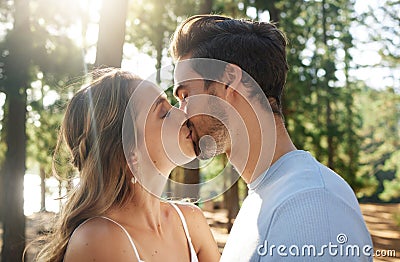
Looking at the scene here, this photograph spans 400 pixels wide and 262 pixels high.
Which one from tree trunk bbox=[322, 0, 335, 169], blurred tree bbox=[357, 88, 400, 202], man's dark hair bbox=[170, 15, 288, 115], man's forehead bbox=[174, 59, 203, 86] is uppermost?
man's dark hair bbox=[170, 15, 288, 115]

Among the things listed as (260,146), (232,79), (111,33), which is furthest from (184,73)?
(111,33)

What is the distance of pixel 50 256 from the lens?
2709 mm

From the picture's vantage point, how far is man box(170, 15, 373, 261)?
5.38 feet

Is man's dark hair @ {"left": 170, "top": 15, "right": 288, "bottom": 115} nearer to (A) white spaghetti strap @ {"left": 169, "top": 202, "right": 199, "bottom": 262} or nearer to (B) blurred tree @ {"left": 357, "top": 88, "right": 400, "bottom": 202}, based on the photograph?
(A) white spaghetti strap @ {"left": 169, "top": 202, "right": 199, "bottom": 262}

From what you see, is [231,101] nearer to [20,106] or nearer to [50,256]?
[50,256]

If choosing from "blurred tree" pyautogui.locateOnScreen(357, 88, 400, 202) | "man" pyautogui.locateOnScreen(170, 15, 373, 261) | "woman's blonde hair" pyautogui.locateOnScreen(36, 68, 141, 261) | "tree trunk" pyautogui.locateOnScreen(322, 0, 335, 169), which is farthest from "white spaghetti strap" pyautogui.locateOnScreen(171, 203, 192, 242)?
"blurred tree" pyautogui.locateOnScreen(357, 88, 400, 202)

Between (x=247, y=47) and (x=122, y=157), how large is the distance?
896mm

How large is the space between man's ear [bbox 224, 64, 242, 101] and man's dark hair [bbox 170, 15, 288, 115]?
0.02 meters

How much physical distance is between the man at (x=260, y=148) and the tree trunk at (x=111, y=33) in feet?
8.16

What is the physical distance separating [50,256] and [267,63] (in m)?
1.46

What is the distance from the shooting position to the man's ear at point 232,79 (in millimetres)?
2225

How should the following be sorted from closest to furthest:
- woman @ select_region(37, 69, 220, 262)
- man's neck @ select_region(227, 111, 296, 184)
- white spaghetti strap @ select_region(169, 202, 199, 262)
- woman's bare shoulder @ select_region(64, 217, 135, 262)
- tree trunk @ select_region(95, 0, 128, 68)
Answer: man's neck @ select_region(227, 111, 296, 184) → woman's bare shoulder @ select_region(64, 217, 135, 262) → woman @ select_region(37, 69, 220, 262) → white spaghetti strap @ select_region(169, 202, 199, 262) → tree trunk @ select_region(95, 0, 128, 68)

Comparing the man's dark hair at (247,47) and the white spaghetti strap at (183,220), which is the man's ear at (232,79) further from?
the white spaghetti strap at (183,220)

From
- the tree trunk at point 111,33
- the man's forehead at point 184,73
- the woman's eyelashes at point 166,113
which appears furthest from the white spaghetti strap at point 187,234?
the tree trunk at point 111,33
